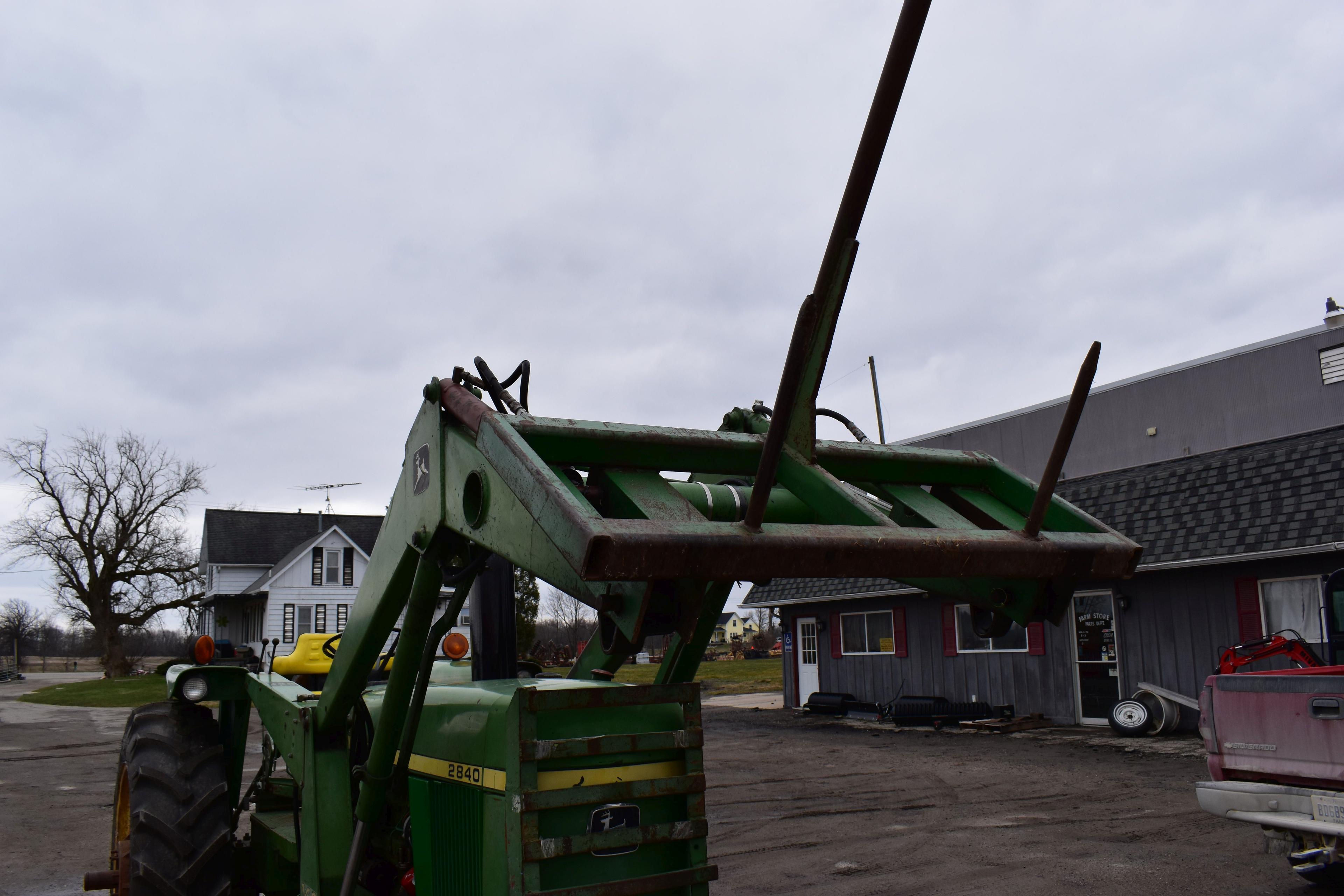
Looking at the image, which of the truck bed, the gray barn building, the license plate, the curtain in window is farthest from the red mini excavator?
the curtain in window

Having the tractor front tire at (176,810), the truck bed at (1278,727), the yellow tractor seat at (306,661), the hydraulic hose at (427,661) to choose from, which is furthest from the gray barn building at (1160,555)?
the hydraulic hose at (427,661)

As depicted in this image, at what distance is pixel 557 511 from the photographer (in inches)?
91.0

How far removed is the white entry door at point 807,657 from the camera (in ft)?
73.4

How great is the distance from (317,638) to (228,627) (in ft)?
155

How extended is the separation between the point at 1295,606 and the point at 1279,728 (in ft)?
29.0

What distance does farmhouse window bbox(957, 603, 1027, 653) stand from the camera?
57.8ft

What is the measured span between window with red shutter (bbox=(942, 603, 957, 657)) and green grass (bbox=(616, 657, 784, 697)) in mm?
5251

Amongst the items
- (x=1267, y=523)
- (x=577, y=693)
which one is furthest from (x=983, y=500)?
(x=1267, y=523)

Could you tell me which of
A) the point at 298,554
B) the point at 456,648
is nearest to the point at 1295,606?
the point at 456,648

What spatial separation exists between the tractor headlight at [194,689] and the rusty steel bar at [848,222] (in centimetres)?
377

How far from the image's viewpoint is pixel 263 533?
48781 millimetres

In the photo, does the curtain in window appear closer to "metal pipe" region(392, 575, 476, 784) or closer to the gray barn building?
the gray barn building

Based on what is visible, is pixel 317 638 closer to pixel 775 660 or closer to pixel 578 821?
pixel 578 821

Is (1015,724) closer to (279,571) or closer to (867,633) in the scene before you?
(867,633)
